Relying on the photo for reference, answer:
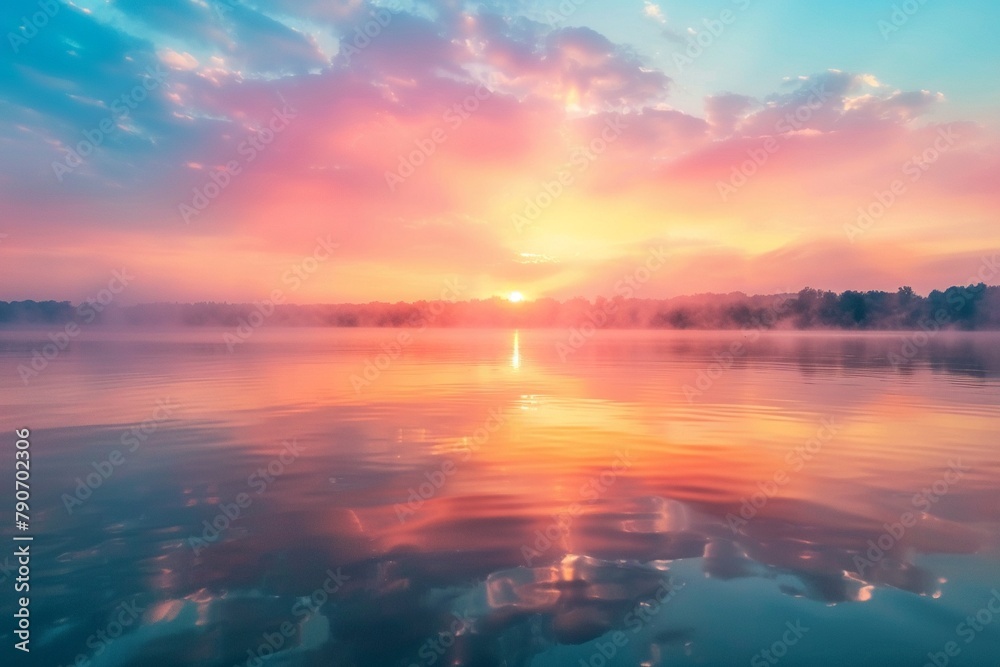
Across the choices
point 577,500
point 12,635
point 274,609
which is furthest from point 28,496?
point 577,500

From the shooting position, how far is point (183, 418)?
1955 centimetres

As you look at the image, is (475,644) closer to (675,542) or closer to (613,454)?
(675,542)

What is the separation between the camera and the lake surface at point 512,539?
6.37 metres

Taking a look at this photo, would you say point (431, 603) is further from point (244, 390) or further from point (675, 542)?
point (244, 390)

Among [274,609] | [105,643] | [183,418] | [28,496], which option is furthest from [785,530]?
[183,418]

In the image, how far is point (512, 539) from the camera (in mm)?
9008

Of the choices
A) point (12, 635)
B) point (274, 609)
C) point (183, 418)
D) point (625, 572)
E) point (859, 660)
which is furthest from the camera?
point (183, 418)

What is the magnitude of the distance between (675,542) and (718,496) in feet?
8.87

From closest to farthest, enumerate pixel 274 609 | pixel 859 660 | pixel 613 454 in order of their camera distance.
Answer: pixel 859 660, pixel 274 609, pixel 613 454

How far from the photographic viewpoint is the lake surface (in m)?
6.37

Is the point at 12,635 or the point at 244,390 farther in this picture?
the point at 244,390

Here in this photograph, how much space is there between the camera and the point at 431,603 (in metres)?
7.05

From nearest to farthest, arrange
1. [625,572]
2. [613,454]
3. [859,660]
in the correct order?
1. [859,660]
2. [625,572]
3. [613,454]

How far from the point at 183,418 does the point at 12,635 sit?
557 inches
